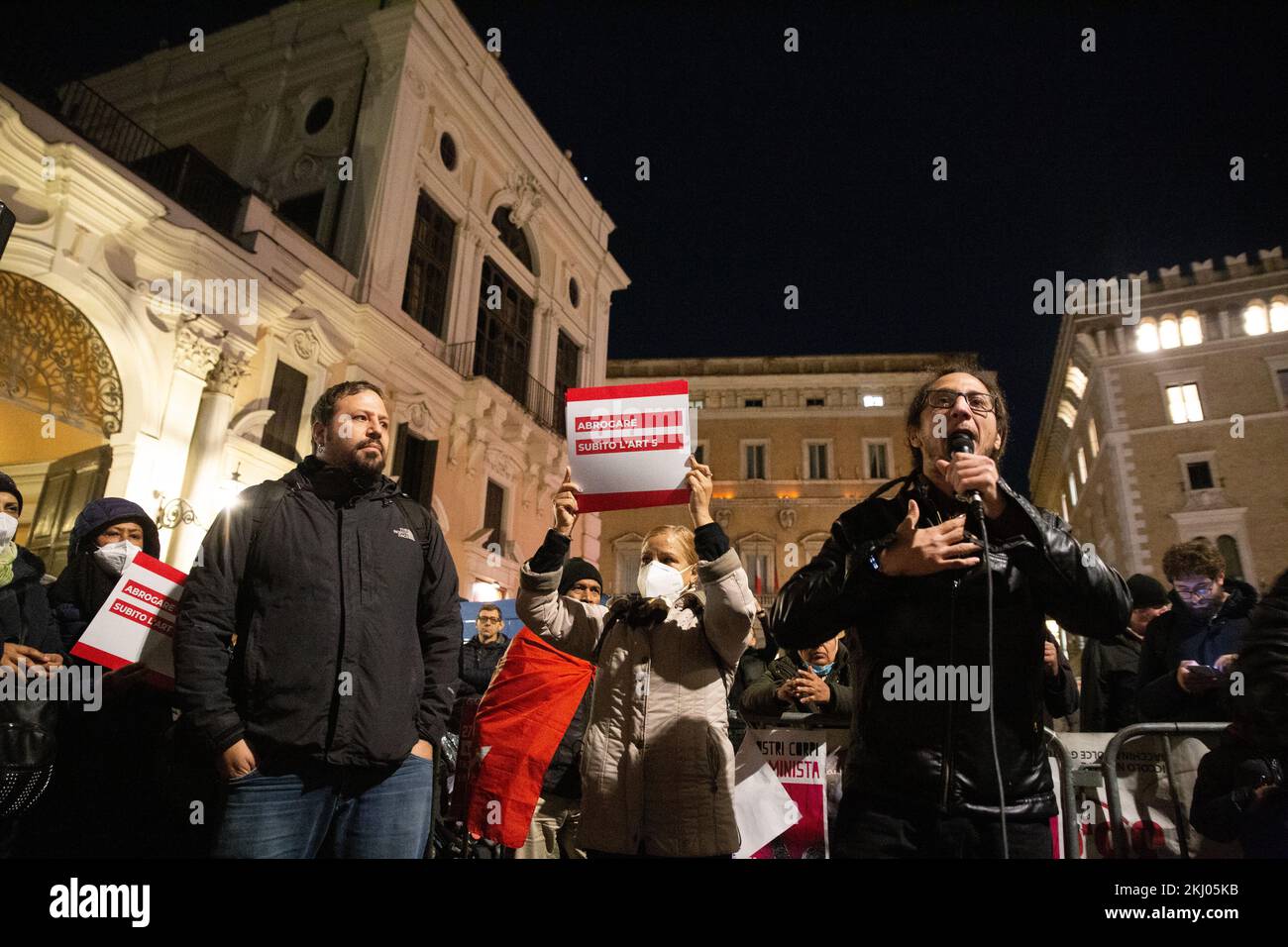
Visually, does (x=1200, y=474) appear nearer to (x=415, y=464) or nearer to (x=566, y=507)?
(x=415, y=464)

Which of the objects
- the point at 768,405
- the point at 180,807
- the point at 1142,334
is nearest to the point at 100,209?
the point at 180,807

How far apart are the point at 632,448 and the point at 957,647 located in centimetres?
161

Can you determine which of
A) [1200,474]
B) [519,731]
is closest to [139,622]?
[519,731]

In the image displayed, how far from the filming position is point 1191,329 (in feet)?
99.0

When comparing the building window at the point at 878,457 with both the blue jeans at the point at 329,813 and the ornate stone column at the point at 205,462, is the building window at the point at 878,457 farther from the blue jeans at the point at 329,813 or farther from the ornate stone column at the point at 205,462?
the blue jeans at the point at 329,813

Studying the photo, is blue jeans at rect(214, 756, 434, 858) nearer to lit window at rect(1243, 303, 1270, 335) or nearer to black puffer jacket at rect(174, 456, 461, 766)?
black puffer jacket at rect(174, 456, 461, 766)

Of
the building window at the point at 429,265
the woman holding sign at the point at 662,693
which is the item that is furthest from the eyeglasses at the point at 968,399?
the building window at the point at 429,265

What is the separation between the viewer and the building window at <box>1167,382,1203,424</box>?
29328mm

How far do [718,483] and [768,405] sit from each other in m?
5.14

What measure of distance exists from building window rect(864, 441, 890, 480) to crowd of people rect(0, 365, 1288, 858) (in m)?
32.0

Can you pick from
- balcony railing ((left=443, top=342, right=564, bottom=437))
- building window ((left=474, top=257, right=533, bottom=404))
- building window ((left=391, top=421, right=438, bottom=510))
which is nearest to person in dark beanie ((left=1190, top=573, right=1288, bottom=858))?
building window ((left=391, top=421, right=438, bottom=510))

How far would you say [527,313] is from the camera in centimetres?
2320

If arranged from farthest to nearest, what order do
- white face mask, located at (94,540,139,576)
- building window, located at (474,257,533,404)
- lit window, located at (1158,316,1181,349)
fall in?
1. lit window, located at (1158,316,1181,349)
2. building window, located at (474,257,533,404)
3. white face mask, located at (94,540,139,576)
